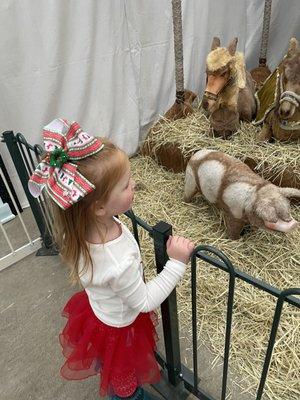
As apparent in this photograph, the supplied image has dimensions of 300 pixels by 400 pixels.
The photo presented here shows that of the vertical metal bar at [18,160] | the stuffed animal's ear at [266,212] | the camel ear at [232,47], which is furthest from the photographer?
the camel ear at [232,47]

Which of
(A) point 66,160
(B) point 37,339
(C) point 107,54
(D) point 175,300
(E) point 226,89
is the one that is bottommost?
(B) point 37,339

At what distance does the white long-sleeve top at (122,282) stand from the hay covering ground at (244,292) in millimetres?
703

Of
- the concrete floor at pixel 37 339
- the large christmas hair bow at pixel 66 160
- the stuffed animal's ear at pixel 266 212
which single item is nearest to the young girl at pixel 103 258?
the large christmas hair bow at pixel 66 160

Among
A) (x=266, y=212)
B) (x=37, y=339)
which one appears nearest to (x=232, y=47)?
(x=266, y=212)

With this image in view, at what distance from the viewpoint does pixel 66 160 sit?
0.75 meters

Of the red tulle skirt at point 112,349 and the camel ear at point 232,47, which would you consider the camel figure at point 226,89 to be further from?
the red tulle skirt at point 112,349

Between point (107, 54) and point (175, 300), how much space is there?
1.99 metres

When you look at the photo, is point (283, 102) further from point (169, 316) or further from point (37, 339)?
point (37, 339)

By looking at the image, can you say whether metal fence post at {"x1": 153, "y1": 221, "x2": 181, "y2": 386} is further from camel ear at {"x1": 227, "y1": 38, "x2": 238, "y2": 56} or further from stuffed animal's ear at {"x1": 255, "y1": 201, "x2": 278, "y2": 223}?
camel ear at {"x1": 227, "y1": 38, "x2": 238, "y2": 56}

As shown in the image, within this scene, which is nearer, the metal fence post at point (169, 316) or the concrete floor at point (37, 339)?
the metal fence post at point (169, 316)

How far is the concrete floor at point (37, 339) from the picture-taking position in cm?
145

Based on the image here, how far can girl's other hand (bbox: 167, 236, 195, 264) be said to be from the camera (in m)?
0.91

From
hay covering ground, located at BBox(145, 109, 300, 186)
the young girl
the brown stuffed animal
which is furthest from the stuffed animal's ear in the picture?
the young girl

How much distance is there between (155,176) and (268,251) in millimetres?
1108
